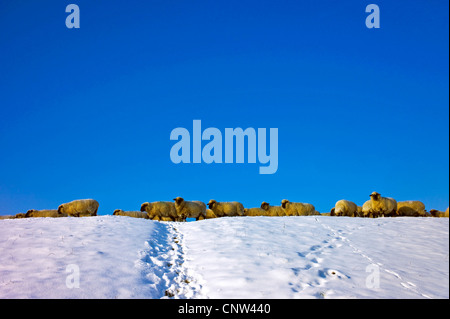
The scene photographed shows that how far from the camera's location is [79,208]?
31188 mm

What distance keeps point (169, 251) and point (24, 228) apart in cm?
683

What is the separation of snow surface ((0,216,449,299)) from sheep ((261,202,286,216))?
1520 cm

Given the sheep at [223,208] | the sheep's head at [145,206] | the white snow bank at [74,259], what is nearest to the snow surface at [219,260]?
the white snow bank at [74,259]

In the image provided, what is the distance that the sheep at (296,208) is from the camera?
31.2 meters

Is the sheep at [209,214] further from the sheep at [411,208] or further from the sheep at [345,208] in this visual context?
the sheep at [411,208]

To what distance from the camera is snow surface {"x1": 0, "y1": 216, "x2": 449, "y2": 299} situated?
336 inches

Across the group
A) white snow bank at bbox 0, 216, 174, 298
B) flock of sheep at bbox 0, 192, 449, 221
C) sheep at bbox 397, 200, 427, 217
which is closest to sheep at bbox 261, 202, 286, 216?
flock of sheep at bbox 0, 192, 449, 221

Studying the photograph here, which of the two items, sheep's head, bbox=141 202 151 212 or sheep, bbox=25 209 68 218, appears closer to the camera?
sheep's head, bbox=141 202 151 212

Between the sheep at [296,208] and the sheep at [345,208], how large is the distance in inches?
100

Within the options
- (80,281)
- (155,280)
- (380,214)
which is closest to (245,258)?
(155,280)

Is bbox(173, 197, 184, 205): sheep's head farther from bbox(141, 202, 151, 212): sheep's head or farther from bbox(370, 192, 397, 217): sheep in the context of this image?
bbox(370, 192, 397, 217): sheep

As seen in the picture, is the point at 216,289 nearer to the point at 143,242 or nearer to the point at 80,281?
the point at 80,281
